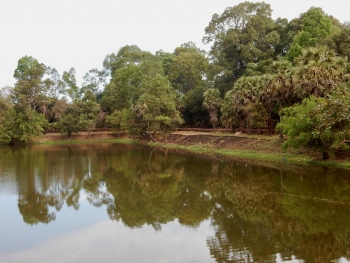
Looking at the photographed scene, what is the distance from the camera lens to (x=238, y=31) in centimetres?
5594

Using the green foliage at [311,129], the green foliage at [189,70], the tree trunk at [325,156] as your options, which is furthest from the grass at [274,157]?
the green foliage at [189,70]

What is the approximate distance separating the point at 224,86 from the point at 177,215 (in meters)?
41.8

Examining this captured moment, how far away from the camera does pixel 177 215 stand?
628 inches

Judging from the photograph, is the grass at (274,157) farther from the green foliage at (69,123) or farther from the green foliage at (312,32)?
the green foliage at (69,123)

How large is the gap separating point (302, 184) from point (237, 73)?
37440 mm

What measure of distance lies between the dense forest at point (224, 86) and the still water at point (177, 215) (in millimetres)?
7603

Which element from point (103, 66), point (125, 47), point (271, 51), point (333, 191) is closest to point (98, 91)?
point (103, 66)

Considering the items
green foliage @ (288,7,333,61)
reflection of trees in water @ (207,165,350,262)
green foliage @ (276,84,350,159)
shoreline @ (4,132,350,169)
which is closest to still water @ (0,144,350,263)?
reflection of trees in water @ (207,165,350,262)

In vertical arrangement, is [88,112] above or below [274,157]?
above

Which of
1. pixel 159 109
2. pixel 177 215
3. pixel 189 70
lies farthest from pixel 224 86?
pixel 177 215

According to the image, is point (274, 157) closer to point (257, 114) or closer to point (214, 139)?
point (257, 114)

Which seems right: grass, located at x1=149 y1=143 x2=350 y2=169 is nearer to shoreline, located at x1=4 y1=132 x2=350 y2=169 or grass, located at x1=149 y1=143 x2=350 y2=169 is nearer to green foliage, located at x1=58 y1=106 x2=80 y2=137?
shoreline, located at x1=4 y1=132 x2=350 y2=169

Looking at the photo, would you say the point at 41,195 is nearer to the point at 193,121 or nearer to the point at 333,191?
the point at 333,191

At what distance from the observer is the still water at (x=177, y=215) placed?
11.3m
